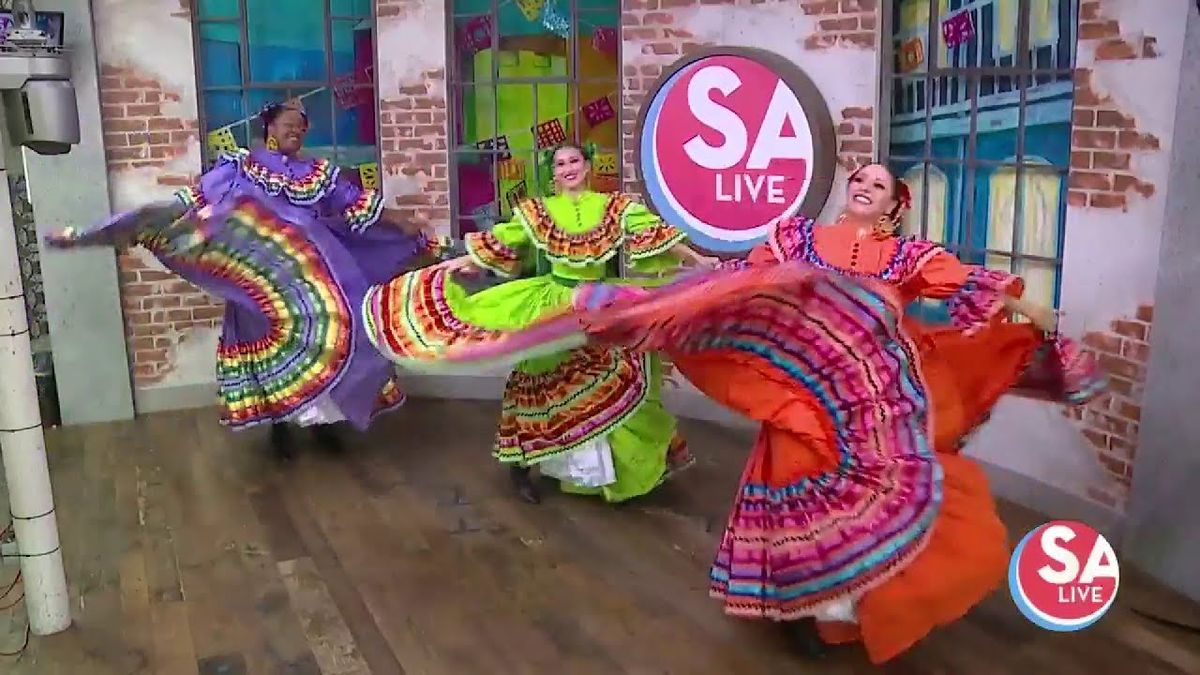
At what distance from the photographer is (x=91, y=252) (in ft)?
18.8

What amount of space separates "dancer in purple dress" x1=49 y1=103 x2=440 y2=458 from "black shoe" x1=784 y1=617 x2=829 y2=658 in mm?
2183

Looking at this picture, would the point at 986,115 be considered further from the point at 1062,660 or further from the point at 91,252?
the point at 91,252

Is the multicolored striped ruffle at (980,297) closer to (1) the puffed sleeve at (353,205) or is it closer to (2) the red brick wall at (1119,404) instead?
(2) the red brick wall at (1119,404)

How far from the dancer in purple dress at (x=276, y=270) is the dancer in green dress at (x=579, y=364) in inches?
29.3

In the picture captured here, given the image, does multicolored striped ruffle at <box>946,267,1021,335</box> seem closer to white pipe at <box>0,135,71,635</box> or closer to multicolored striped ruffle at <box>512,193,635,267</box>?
multicolored striped ruffle at <box>512,193,635,267</box>

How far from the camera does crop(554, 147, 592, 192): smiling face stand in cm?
423

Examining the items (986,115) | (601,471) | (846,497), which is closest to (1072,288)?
(986,115)

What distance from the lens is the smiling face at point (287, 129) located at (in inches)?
193

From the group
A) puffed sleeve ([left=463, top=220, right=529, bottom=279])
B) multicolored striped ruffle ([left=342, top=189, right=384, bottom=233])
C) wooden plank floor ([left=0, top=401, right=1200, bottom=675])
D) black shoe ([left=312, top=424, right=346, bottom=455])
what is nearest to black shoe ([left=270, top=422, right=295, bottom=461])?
wooden plank floor ([left=0, top=401, right=1200, bottom=675])

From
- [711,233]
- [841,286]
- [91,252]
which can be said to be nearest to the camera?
[841,286]

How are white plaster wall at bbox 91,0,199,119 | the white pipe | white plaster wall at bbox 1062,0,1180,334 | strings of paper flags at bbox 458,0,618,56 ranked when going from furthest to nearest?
strings of paper flags at bbox 458,0,618,56
white plaster wall at bbox 91,0,199,119
white plaster wall at bbox 1062,0,1180,334
the white pipe

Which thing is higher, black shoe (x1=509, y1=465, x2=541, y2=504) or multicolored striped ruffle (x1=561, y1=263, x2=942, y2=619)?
multicolored striped ruffle (x1=561, y1=263, x2=942, y2=619)

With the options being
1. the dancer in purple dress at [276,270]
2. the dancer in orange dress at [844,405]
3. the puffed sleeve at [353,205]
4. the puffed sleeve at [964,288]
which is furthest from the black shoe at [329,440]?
the puffed sleeve at [964,288]

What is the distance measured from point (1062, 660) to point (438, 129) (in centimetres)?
391
